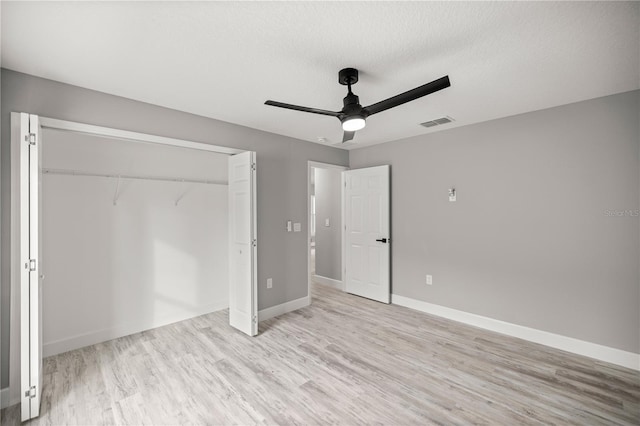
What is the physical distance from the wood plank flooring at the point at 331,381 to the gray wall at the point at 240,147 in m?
0.71

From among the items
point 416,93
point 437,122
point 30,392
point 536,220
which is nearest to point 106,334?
point 30,392

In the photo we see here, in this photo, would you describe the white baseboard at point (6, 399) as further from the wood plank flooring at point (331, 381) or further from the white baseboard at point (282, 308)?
the white baseboard at point (282, 308)

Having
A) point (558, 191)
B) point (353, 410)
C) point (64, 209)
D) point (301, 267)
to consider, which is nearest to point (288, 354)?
point (353, 410)

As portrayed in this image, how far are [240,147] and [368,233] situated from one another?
8.02ft

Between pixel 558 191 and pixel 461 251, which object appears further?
pixel 461 251

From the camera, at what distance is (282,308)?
399 centimetres

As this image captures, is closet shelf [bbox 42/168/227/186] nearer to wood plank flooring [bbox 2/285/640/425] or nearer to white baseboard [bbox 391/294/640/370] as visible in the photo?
wood plank flooring [bbox 2/285/640/425]

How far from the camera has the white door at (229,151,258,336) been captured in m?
3.24

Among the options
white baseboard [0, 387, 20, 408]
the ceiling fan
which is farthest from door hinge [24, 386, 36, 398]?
the ceiling fan

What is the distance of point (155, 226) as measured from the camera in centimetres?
354

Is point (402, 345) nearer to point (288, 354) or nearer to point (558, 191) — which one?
point (288, 354)

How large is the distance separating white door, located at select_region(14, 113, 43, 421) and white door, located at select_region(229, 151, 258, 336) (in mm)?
1737

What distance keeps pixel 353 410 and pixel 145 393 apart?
65.8 inches

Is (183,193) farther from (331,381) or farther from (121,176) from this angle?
(331,381)
